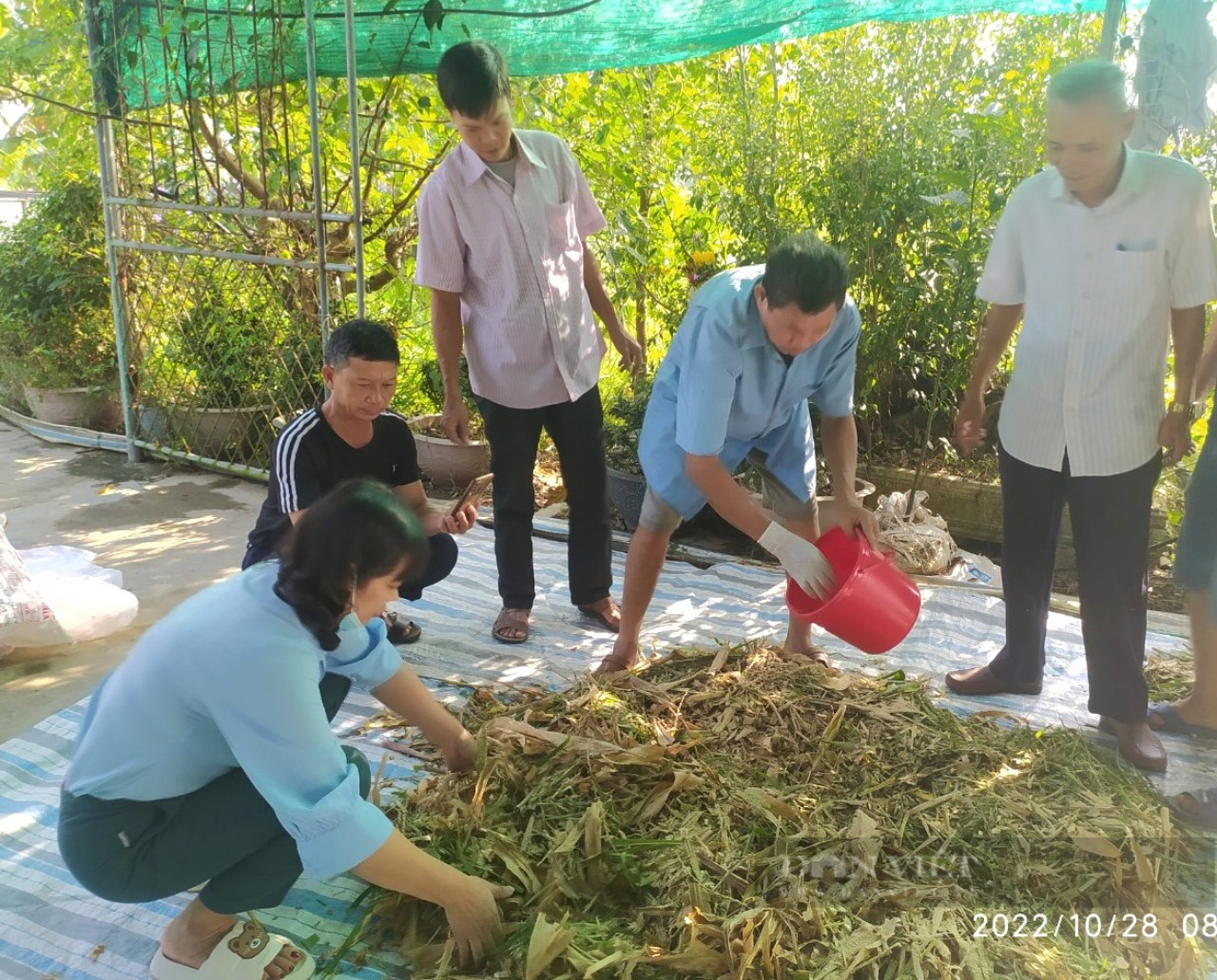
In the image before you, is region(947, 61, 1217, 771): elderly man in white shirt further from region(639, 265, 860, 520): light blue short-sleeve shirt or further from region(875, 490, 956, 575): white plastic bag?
region(875, 490, 956, 575): white plastic bag

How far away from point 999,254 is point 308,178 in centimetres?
339

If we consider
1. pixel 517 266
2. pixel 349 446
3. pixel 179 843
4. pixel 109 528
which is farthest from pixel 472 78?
pixel 109 528

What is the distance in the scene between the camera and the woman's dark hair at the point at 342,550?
134 cm

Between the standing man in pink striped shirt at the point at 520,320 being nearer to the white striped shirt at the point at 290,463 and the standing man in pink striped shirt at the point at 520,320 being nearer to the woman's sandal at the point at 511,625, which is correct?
the woman's sandal at the point at 511,625

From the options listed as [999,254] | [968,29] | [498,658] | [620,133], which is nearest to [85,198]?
[620,133]

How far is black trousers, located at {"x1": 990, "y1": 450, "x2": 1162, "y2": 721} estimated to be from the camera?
2.27 m

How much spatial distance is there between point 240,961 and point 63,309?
5.19m

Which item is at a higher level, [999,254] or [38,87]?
[38,87]

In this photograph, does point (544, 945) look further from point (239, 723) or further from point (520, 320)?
point (520, 320)

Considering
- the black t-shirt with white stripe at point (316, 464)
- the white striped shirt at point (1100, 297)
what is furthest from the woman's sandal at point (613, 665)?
the white striped shirt at point (1100, 297)

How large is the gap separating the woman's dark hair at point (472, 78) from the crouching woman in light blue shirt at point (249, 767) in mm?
1479

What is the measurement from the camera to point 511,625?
3041 millimetres

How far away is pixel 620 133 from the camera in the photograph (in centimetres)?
475

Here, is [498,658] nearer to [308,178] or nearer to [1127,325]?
[1127,325]
